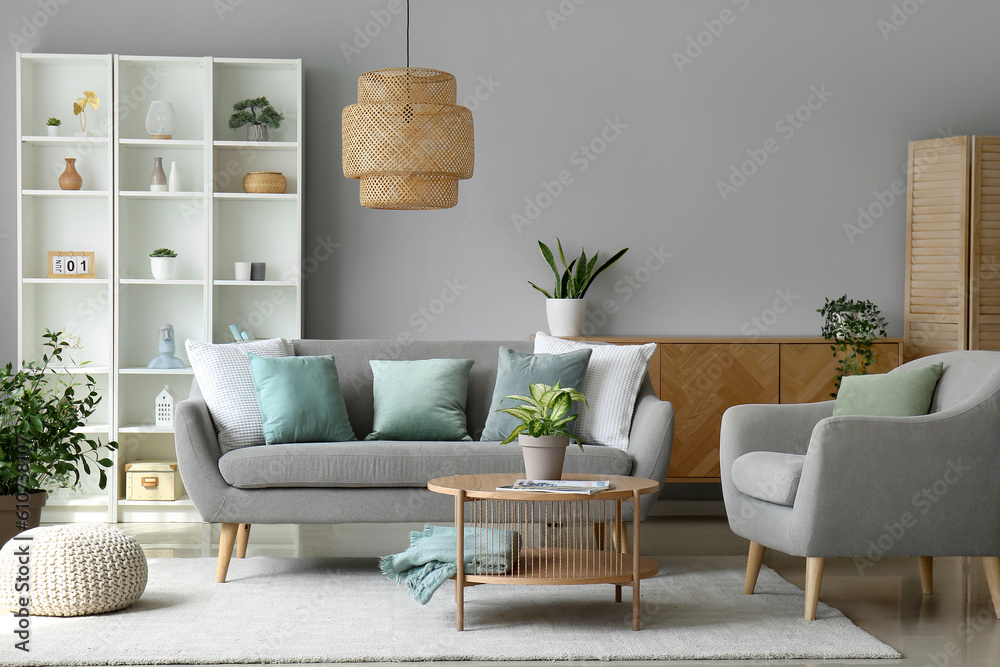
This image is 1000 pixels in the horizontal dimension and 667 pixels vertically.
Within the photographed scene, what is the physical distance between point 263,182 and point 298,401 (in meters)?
1.57

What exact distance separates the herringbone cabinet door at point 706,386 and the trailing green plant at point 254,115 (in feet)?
7.61

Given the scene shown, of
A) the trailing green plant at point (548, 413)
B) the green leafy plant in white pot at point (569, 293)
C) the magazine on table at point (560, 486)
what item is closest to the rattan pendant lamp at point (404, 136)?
the trailing green plant at point (548, 413)

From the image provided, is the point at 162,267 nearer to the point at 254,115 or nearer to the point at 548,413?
the point at 254,115

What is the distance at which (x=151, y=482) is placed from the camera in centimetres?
489

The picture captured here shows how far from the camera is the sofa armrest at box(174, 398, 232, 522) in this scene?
360 centimetres

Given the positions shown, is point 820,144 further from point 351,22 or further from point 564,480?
point 564,480

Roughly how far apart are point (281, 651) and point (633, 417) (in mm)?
1801

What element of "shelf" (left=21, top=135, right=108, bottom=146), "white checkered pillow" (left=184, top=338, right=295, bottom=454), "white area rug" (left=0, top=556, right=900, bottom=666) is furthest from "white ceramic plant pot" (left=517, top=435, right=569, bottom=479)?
"shelf" (left=21, top=135, right=108, bottom=146)

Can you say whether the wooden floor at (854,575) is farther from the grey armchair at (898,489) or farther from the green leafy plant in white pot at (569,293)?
Answer: the green leafy plant in white pot at (569,293)

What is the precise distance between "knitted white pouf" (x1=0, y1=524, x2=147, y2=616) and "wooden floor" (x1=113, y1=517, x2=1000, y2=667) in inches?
40.7

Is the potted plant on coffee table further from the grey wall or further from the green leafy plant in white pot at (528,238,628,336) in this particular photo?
the green leafy plant in white pot at (528,238,628,336)

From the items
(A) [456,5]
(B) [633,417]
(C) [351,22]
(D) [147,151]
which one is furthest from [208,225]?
(B) [633,417]

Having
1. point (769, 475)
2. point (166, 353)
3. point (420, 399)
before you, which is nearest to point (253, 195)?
point (166, 353)

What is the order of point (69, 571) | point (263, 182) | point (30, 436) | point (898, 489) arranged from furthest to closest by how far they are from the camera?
point (263, 182) → point (30, 436) → point (898, 489) → point (69, 571)
